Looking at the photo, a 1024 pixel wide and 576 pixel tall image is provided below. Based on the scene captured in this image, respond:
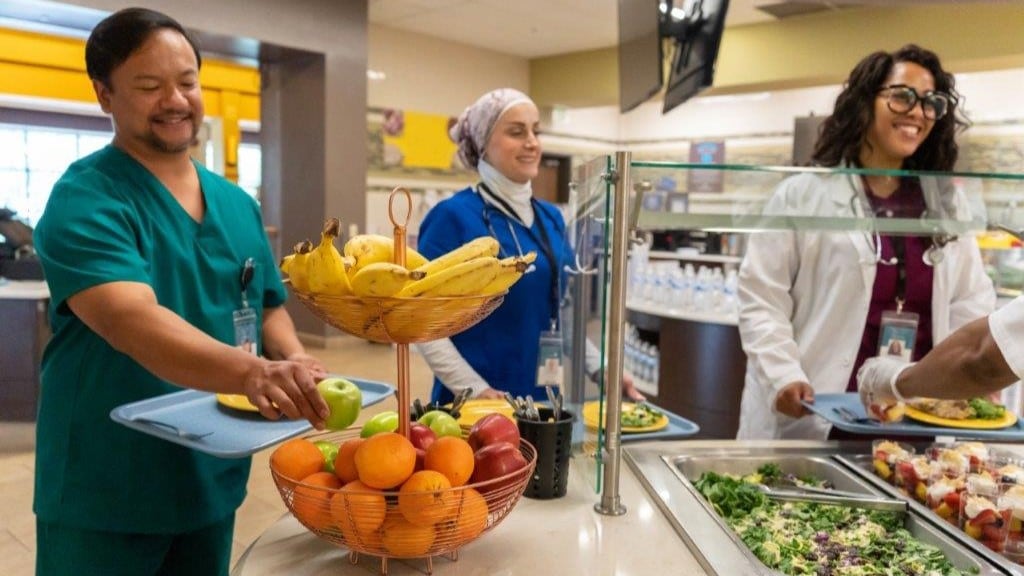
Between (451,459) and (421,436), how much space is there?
4.6 inches

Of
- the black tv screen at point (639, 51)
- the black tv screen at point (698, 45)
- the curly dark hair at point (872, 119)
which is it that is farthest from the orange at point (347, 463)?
the black tv screen at point (639, 51)

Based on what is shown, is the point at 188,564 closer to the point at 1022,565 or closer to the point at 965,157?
the point at 1022,565

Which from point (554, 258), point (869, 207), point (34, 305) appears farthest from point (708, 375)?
point (34, 305)

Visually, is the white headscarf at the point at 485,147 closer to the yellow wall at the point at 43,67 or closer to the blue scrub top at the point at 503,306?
the blue scrub top at the point at 503,306

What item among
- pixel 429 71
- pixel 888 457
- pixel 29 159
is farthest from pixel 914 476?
pixel 29 159

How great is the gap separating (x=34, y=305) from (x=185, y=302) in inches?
141

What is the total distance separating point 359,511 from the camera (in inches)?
39.6

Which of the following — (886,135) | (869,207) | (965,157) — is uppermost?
(965,157)

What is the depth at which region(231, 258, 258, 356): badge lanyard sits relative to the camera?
1649 millimetres

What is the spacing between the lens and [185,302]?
60.5 inches

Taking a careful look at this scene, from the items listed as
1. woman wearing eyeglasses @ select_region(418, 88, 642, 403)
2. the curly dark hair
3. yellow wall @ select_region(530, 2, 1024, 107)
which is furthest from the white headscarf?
yellow wall @ select_region(530, 2, 1024, 107)

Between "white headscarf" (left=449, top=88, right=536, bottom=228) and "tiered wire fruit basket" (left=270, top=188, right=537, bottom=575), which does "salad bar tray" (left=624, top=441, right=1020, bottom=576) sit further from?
"white headscarf" (left=449, top=88, right=536, bottom=228)

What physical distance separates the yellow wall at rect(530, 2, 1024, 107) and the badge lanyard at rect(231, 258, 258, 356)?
6.33 m

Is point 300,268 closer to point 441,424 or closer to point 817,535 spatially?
point 441,424
